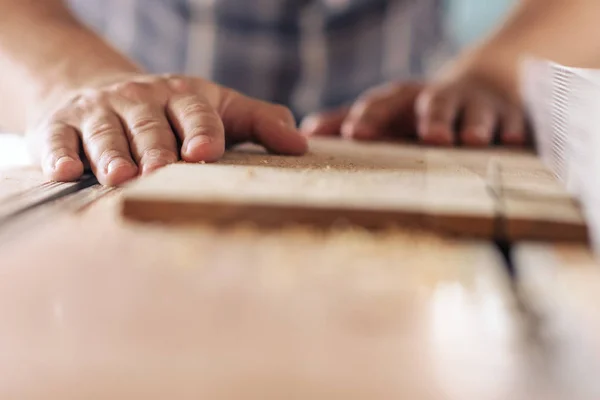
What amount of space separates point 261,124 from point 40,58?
0.34 meters

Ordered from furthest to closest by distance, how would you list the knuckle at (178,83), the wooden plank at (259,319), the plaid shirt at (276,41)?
the plaid shirt at (276,41) → the knuckle at (178,83) → the wooden plank at (259,319)

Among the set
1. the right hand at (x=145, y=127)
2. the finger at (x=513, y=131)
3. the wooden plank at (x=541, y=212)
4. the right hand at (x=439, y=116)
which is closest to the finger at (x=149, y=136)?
the right hand at (x=145, y=127)

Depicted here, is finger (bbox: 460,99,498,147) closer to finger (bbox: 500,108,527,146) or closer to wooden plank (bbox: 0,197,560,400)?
finger (bbox: 500,108,527,146)

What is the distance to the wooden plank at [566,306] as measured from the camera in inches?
8.5

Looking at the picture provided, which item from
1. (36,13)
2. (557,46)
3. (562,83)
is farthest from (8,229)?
(557,46)

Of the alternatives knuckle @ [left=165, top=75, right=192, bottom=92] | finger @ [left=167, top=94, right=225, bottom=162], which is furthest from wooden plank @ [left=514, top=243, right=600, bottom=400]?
knuckle @ [left=165, top=75, right=192, bottom=92]

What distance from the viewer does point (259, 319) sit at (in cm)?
24

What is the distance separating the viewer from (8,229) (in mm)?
350

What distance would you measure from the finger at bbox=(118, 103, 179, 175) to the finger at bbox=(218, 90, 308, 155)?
3.6 inches

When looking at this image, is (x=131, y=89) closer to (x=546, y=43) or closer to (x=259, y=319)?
(x=259, y=319)

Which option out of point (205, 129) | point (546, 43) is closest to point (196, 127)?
point (205, 129)

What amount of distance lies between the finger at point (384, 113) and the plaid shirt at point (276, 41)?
53 cm

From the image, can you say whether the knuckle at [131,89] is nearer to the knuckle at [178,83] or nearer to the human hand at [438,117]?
the knuckle at [178,83]

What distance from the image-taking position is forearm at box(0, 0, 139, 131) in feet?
2.39
